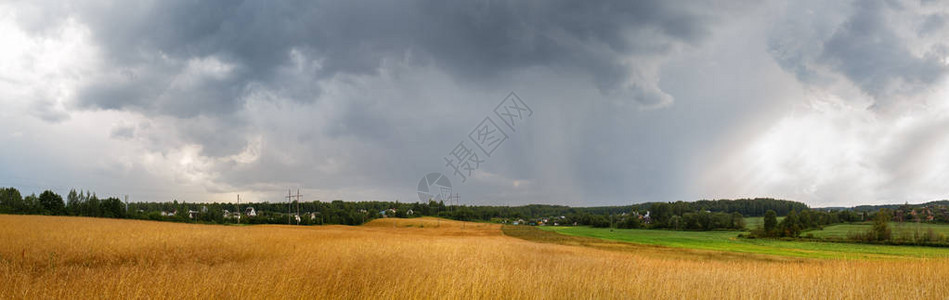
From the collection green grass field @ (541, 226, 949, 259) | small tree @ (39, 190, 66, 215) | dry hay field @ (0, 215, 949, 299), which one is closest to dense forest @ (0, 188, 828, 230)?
small tree @ (39, 190, 66, 215)

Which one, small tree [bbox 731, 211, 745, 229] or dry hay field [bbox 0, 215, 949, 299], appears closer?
dry hay field [bbox 0, 215, 949, 299]

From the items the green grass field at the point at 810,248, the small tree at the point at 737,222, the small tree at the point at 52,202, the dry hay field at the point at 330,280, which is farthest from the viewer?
the small tree at the point at 737,222

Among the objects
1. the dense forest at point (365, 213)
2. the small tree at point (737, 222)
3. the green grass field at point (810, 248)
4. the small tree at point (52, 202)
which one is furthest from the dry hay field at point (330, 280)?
the small tree at point (737, 222)

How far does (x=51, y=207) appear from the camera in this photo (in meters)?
97.8

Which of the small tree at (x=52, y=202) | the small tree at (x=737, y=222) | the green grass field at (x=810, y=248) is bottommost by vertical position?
the small tree at (x=737, y=222)

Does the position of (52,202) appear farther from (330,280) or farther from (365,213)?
(330,280)

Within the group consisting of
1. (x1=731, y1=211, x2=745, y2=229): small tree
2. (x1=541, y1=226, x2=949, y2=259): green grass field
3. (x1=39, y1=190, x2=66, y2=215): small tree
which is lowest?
(x1=731, y1=211, x2=745, y2=229): small tree

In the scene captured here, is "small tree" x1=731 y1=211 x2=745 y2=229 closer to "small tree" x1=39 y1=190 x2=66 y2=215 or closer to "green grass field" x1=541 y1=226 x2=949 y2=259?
"green grass field" x1=541 y1=226 x2=949 y2=259

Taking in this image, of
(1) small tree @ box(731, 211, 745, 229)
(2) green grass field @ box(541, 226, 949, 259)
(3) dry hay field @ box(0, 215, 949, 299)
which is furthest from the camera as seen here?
(1) small tree @ box(731, 211, 745, 229)

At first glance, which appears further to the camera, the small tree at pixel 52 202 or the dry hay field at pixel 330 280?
the small tree at pixel 52 202

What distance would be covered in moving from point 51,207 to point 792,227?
164 meters

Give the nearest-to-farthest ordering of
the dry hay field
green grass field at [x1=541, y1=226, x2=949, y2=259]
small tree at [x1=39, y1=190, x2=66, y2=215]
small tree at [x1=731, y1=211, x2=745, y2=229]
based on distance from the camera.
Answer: the dry hay field, green grass field at [x1=541, y1=226, x2=949, y2=259], small tree at [x1=39, y1=190, x2=66, y2=215], small tree at [x1=731, y1=211, x2=745, y2=229]

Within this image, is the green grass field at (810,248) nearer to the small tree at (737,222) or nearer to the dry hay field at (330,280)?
the dry hay field at (330,280)

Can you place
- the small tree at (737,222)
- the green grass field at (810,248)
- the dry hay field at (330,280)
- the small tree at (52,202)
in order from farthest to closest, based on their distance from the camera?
the small tree at (737,222)
the small tree at (52,202)
the green grass field at (810,248)
the dry hay field at (330,280)
